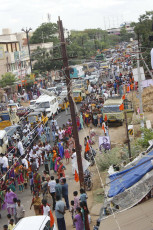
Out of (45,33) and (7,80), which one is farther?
(45,33)

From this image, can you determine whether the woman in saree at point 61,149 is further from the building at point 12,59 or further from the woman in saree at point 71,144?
the building at point 12,59

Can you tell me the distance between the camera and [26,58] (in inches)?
2381

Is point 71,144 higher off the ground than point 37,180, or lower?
higher

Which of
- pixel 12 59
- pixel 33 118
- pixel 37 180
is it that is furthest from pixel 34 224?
pixel 12 59

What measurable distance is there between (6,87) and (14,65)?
9708mm

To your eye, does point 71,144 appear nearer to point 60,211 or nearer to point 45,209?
point 45,209

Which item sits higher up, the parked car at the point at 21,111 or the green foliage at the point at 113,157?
the parked car at the point at 21,111

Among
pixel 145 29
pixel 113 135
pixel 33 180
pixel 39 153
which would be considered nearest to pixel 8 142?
pixel 39 153

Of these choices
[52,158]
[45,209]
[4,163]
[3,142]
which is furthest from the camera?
[3,142]

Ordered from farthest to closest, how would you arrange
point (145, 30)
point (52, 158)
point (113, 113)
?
point (145, 30)
point (113, 113)
point (52, 158)

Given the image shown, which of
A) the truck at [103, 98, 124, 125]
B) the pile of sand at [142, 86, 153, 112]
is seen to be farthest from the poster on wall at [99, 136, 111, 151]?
the pile of sand at [142, 86, 153, 112]

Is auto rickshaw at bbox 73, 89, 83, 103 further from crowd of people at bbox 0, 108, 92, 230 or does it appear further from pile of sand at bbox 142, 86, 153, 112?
crowd of people at bbox 0, 108, 92, 230

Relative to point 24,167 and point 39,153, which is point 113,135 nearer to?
point 39,153

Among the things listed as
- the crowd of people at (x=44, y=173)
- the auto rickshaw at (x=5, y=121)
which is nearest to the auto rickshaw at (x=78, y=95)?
the crowd of people at (x=44, y=173)
